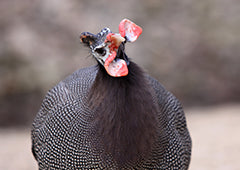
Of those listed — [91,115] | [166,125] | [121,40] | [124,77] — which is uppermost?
[121,40]

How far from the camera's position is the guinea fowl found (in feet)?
8.85

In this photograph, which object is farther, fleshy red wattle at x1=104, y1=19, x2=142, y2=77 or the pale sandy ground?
the pale sandy ground

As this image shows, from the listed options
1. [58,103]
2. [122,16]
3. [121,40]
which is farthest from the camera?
[122,16]

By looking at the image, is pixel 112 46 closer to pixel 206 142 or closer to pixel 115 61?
pixel 115 61

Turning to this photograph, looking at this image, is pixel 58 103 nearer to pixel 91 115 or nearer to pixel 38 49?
pixel 91 115

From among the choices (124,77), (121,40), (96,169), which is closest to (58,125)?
(96,169)

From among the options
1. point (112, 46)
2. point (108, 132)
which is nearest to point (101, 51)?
point (112, 46)

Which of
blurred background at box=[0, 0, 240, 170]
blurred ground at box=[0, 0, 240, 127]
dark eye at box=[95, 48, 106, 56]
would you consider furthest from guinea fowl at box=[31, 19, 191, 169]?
blurred ground at box=[0, 0, 240, 127]

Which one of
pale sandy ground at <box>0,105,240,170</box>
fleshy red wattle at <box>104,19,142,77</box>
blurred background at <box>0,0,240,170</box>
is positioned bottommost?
pale sandy ground at <box>0,105,240,170</box>

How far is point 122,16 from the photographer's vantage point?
25.1ft

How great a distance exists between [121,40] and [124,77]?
0.97ft

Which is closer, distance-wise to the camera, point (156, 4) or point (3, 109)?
point (3, 109)

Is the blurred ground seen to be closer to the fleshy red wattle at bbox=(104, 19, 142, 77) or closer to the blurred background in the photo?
the blurred background

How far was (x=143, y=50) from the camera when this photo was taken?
295 inches
